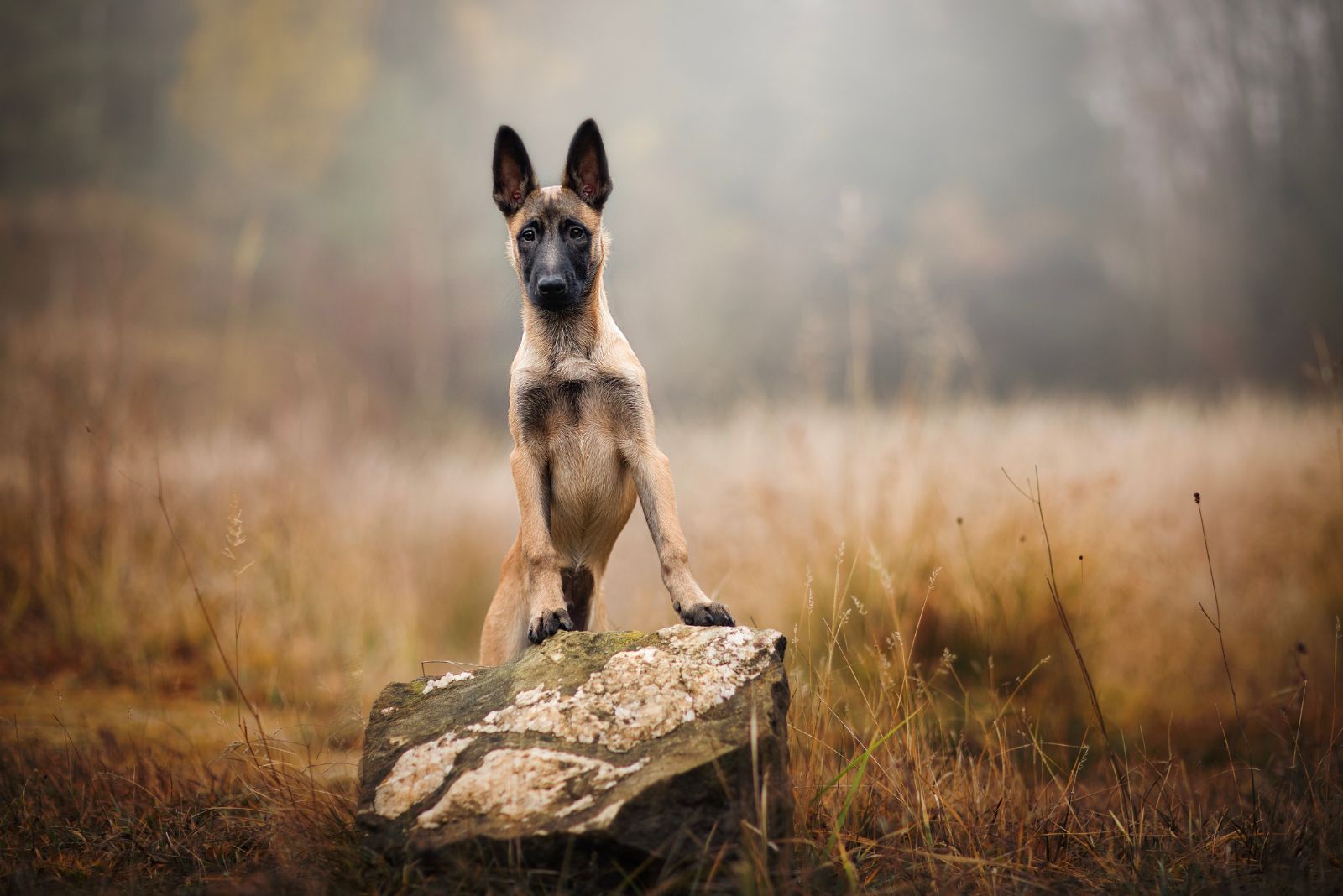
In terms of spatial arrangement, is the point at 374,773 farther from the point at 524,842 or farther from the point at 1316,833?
the point at 1316,833

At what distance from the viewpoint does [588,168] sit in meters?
3.32

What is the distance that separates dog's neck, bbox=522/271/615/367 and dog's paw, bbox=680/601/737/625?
1007 mm

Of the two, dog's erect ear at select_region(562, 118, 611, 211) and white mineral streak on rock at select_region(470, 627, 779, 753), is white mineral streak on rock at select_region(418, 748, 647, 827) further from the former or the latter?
dog's erect ear at select_region(562, 118, 611, 211)

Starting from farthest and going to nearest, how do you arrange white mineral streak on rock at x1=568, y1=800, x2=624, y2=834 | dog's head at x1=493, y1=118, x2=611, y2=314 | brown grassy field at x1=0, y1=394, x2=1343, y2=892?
dog's head at x1=493, y1=118, x2=611, y2=314, brown grassy field at x1=0, y1=394, x2=1343, y2=892, white mineral streak on rock at x1=568, y1=800, x2=624, y2=834

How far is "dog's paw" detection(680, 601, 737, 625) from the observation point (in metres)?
2.88

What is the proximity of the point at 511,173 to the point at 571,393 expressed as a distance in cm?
87

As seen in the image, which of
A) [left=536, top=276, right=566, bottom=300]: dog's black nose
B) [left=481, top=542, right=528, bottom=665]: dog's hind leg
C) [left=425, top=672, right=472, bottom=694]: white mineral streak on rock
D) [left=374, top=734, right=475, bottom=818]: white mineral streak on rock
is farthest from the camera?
[left=481, top=542, right=528, bottom=665]: dog's hind leg

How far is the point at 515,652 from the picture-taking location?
142 inches

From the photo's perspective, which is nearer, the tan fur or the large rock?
the large rock

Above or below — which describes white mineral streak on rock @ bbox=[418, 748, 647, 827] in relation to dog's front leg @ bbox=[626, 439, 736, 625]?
below

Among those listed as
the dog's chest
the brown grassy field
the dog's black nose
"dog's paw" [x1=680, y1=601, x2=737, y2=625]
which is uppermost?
the dog's black nose

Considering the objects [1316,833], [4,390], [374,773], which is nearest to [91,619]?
[4,390]

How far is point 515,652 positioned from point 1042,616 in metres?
3.13

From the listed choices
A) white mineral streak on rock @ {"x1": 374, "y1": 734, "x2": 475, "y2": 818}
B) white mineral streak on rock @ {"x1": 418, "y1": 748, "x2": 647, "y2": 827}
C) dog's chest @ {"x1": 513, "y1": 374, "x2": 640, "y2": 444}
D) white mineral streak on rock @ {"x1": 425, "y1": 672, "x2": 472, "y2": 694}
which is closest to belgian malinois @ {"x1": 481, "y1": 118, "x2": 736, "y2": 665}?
dog's chest @ {"x1": 513, "y1": 374, "x2": 640, "y2": 444}
